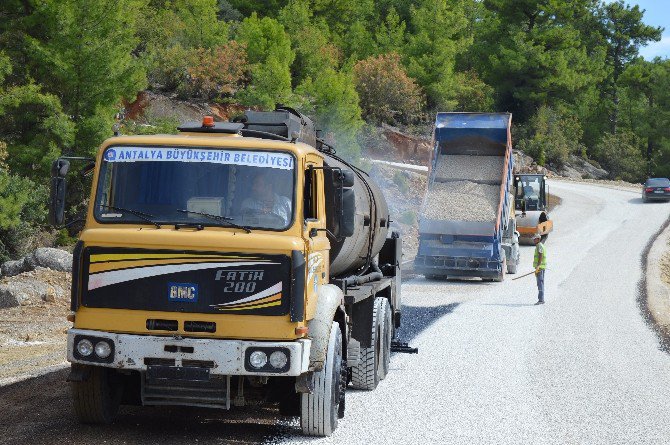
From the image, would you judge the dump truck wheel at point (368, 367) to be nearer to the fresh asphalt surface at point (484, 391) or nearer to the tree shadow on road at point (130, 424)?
the fresh asphalt surface at point (484, 391)

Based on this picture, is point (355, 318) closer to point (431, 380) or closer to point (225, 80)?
point (431, 380)

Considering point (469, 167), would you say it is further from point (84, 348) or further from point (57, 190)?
point (84, 348)

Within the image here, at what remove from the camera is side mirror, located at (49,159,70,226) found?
752 centimetres

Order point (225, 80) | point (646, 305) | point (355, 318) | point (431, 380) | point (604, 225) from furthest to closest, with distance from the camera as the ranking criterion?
point (225, 80) < point (604, 225) < point (646, 305) < point (431, 380) < point (355, 318)

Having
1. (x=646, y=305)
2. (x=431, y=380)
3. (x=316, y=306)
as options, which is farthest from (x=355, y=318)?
(x=646, y=305)

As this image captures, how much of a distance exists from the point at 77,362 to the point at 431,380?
532cm

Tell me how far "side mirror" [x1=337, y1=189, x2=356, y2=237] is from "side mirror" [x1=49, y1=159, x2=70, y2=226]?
242 cm

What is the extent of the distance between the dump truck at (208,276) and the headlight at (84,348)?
0.03 feet

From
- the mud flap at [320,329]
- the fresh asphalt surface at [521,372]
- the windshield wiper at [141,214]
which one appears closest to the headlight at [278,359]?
the mud flap at [320,329]

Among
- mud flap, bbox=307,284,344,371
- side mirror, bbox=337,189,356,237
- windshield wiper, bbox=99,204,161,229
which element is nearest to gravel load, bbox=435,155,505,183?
side mirror, bbox=337,189,356,237

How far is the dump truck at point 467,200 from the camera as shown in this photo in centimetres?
2320

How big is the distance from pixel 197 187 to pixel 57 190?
1.18 meters

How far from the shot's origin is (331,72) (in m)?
49.4

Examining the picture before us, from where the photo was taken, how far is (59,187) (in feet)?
24.9
